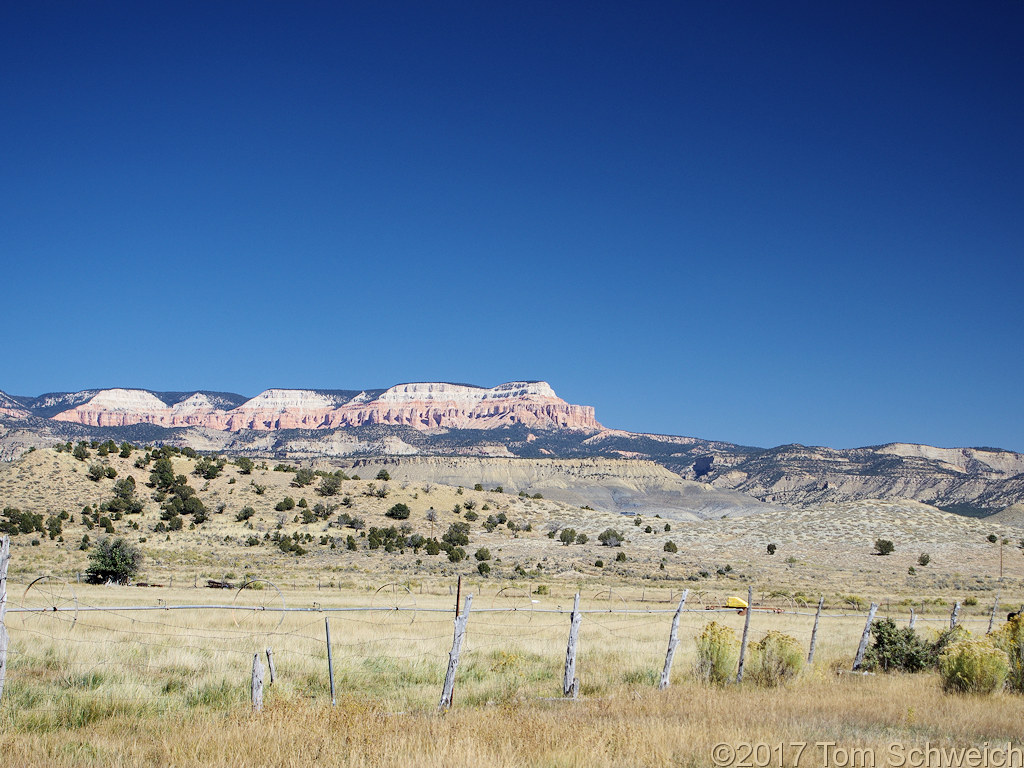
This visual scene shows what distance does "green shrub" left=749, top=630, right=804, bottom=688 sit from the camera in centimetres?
1403

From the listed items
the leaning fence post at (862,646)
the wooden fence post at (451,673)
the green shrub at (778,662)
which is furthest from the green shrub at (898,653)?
the wooden fence post at (451,673)

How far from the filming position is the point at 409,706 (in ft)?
37.5

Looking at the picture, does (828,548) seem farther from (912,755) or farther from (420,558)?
(912,755)

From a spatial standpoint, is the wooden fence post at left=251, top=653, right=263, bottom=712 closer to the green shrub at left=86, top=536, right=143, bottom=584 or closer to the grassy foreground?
the grassy foreground

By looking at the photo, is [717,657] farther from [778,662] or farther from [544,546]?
[544,546]

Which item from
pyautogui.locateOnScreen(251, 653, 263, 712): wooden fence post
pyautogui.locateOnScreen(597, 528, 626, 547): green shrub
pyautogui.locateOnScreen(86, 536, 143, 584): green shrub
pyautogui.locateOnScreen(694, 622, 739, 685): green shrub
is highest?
pyautogui.locateOnScreen(251, 653, 263, 712): wooden fence post

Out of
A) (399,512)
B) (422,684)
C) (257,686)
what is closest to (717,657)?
(422,684)

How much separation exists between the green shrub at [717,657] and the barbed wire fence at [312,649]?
767mm

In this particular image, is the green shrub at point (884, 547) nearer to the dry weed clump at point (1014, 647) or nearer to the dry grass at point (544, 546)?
the dry grass at point (544, 546)

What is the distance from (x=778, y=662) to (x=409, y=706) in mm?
6835

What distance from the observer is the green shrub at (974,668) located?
12680mm

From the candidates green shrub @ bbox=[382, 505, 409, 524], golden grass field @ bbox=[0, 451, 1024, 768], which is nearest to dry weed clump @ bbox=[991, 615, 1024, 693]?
golden grass field @ bbox=[0, 451, 1024, 768]

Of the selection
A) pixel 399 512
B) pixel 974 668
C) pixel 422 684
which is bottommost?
pixel 399 512

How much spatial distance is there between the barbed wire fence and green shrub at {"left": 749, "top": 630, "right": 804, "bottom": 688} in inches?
69.2
